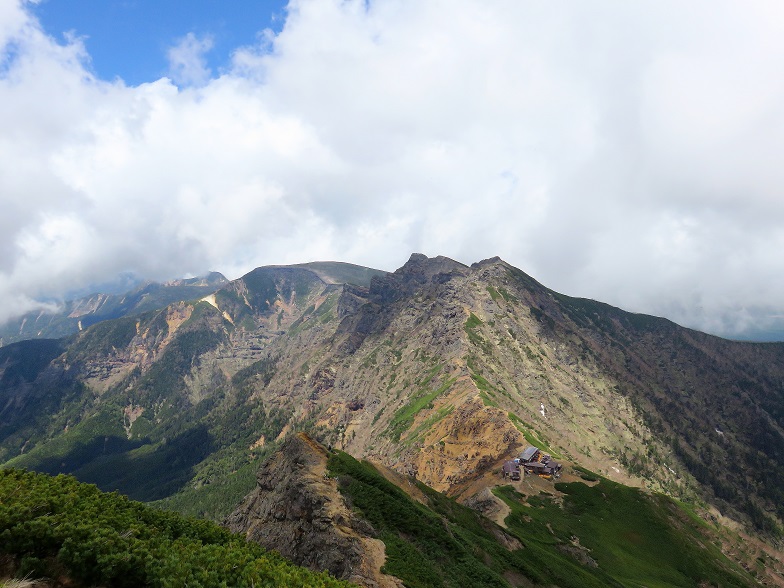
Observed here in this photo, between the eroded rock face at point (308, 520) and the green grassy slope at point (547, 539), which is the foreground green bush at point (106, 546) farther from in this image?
the green grassy slope at point (547, 539)

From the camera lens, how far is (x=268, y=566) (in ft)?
125

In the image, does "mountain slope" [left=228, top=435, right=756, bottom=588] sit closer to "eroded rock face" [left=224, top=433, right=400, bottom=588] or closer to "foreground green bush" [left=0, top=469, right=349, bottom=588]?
"eroded rock face" [left=224, top=433, right=400, bottom=588]

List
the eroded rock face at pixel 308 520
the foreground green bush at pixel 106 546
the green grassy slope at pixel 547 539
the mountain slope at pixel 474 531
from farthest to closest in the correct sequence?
1. the green grassy slope at pixel 547 539
2. the mountain slope at pixel 474 531
3. the eroded rock face at pixel 308 520
4. the foreground green bush at pixel 106 546

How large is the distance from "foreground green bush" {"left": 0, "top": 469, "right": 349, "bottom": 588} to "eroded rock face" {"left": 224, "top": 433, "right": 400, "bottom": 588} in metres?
14.1

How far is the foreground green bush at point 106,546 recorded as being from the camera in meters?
30.2

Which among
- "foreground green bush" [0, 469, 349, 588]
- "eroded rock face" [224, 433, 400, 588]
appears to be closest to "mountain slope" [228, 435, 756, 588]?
"eroded rock face" [224, 433, 400, 588]

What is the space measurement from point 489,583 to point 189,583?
4918 centimetres

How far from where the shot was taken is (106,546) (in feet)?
103

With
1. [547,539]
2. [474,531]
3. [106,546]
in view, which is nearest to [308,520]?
[106,546]

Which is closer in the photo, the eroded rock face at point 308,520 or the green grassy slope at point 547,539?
the eroded rock face at point 308,520

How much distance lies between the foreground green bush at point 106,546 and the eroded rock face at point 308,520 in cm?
1414

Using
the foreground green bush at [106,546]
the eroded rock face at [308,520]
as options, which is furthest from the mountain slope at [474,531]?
the foreground green bush at [106,546]

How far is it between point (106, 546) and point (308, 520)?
3817 cm

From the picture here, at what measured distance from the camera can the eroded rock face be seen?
55.6 meters
